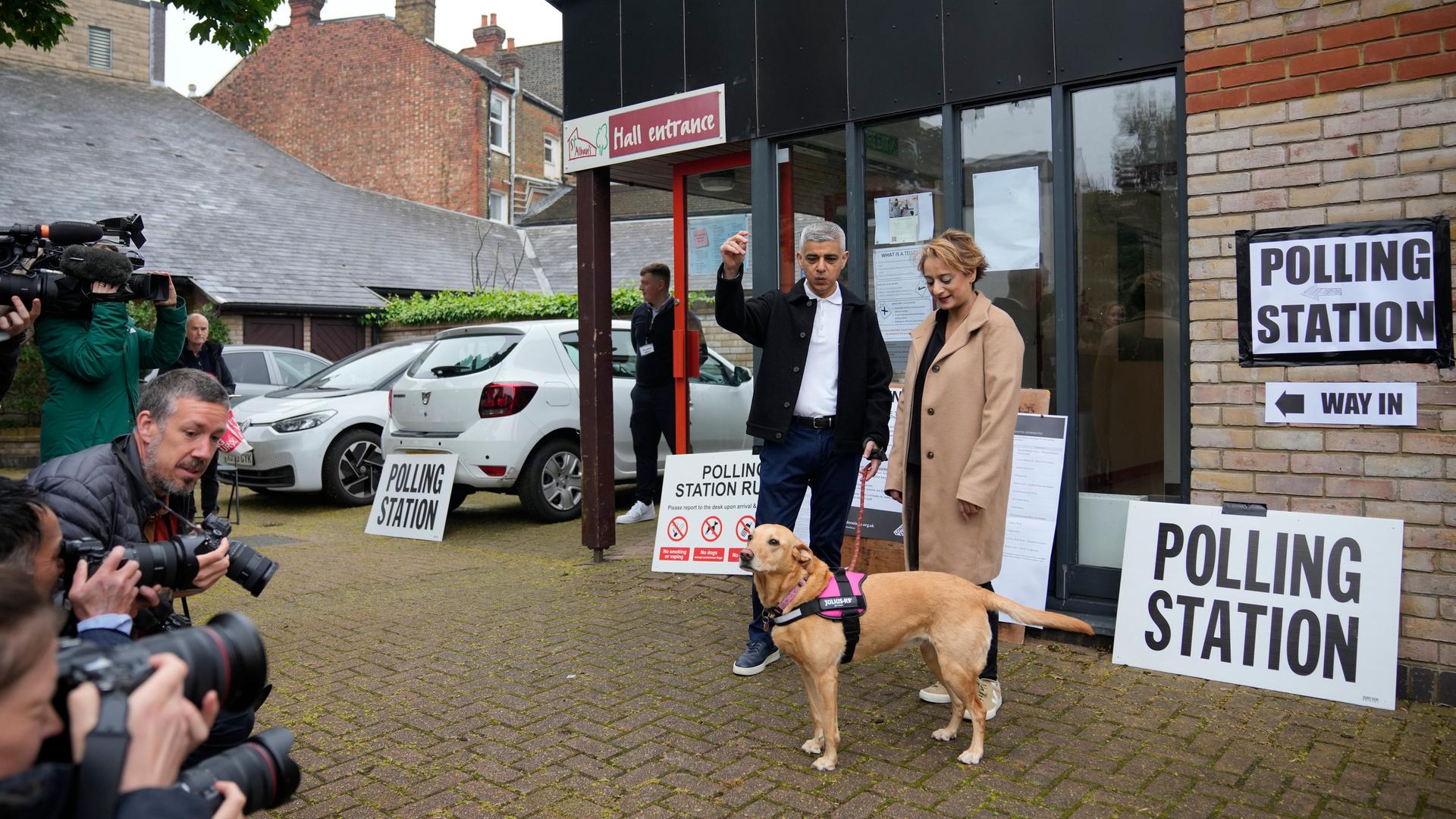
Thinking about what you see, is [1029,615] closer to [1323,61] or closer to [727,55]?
[1323,61]

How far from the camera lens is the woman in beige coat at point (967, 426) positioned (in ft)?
13.5

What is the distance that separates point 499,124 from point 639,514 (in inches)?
1117

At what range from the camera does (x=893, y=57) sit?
592 centimetres

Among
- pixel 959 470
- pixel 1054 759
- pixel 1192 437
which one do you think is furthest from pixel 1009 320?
pixel 1054 759

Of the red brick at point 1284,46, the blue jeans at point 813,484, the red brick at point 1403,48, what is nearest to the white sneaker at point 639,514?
the blue jeans at point 813,484

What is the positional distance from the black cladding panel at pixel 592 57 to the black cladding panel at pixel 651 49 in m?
0.07

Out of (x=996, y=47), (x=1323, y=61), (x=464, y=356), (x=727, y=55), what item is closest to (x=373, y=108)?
(x=464, y=356)

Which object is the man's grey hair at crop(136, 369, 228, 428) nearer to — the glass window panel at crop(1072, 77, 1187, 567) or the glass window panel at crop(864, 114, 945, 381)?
the glass window panel at crop(864, 114, 945, 381)

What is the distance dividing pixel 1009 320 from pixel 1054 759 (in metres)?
1.74

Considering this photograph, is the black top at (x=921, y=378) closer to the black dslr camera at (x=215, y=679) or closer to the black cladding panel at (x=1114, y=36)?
the black cladding panel at (x=1114, y=36)

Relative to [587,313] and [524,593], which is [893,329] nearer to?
[587,313]

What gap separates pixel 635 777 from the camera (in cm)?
365

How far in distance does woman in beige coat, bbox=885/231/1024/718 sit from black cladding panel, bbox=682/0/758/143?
110 inches

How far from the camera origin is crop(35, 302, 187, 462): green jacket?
473cm
